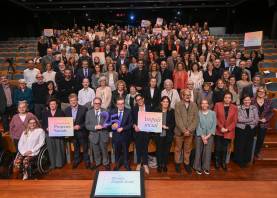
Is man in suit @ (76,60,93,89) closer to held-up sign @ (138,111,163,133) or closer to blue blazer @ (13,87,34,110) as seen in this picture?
blue blazer @ (13,87,34,110)

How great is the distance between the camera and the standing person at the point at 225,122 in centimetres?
468

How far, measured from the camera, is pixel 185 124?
4629mm

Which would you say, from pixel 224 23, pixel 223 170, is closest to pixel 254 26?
pixel 224 23

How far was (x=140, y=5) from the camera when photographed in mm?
17641

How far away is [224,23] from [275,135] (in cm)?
1589

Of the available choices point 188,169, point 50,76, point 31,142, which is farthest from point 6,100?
point 188,169

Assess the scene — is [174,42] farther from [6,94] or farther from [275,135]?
[6,94]

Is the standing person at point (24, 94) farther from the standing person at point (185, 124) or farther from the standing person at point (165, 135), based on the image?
the standing person at point (185, 124)

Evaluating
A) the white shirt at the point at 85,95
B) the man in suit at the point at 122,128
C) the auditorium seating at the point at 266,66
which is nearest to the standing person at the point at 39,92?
the white shirt at the point at 85,95

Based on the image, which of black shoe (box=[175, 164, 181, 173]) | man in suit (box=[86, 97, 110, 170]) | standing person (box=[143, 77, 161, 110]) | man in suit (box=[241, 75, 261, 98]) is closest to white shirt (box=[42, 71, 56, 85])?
man in suit (box=[86, 97, 110, 170])

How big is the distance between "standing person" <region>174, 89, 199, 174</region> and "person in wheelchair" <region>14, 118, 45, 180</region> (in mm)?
2288

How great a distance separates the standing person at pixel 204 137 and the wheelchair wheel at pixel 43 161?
2.60 metres

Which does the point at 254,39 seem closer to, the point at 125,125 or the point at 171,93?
the point at 171,93

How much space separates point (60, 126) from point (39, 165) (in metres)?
0.70
